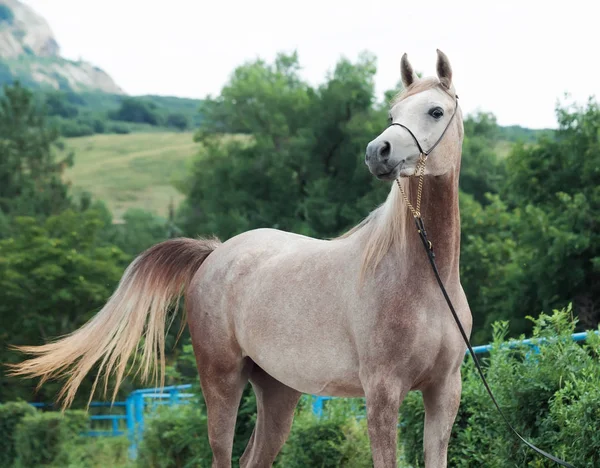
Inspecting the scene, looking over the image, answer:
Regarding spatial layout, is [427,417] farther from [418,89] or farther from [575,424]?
[418,89]

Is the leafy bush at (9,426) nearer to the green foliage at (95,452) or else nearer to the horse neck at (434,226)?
the green foliage at (95,452)

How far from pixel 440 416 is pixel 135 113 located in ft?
385

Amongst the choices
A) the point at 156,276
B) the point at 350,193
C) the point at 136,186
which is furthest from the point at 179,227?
the point at 136,186

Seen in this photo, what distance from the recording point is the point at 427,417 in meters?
3.90

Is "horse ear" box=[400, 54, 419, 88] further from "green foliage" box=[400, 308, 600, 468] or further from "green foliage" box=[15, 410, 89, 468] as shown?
"green foliage" box=[15, 410, 89, 468]

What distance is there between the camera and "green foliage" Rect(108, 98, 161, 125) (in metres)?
116

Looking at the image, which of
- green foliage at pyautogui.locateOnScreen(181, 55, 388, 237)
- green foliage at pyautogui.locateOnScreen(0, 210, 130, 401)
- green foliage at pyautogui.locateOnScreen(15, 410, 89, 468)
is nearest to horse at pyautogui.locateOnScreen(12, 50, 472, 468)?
green foliage at pyautogui.locateOnScreen(15, 410, 89, 468)

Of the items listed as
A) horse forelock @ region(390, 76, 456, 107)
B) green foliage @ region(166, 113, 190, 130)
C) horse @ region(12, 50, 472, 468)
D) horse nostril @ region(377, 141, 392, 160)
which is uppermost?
green foliage @ region(166, 113, 190, 130)

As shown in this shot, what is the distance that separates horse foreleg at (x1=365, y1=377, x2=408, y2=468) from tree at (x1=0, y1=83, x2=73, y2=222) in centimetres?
3825

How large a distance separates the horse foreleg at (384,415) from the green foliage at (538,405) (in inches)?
42.4

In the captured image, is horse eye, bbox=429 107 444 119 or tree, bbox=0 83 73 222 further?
tree, bbox=0 83 73 222

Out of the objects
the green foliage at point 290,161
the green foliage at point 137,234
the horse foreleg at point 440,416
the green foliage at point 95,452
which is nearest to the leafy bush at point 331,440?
the horse foreleg at point 440,416

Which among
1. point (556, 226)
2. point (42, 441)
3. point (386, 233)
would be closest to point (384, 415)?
point (386, 233)

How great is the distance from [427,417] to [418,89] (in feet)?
4.89
